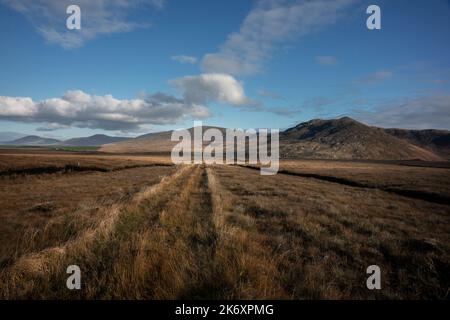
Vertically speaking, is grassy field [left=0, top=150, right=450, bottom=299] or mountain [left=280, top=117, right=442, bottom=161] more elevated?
mountain [left=280, top=117, right=442, bottom=161]

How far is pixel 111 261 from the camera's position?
16.9 feet

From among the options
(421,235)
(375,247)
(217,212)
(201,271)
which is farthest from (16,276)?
(421,235)

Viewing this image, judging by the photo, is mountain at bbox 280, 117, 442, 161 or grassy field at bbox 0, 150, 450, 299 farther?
mountain at bbox 280, 117, 442, 161

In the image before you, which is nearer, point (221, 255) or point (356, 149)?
point (221, 255)

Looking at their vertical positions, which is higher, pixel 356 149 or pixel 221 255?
pixel 356 149

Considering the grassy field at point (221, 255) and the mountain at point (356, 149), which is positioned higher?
the mountain at point (356, 149)

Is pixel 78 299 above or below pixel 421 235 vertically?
above

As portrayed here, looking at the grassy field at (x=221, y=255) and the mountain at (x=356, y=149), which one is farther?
the mountain at (x=356, y=149)

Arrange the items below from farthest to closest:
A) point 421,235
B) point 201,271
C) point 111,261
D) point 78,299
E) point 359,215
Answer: point 359,215 < point 421,235 < point 111,261 < point 201,271 < point 78,299
